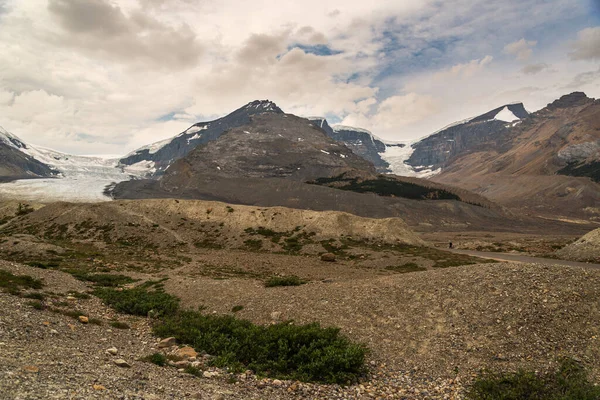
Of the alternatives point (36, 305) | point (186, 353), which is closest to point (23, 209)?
point (36, 305)

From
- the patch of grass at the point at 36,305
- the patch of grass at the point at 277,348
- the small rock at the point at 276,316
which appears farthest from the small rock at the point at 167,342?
the patch of grass at the point at 36,305

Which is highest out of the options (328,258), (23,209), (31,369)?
(23,209)

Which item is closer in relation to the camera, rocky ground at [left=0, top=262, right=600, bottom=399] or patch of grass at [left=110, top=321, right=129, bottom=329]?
rocky ground at [left=0, top=262, right=600, bottom=399]

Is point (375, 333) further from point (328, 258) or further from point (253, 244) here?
point (253, 244)

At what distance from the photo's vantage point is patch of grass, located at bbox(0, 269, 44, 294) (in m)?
24.2

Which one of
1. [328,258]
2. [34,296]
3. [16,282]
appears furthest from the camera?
[328,258]

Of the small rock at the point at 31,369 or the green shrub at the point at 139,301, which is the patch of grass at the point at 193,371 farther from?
the green shrub at the point at 139,301

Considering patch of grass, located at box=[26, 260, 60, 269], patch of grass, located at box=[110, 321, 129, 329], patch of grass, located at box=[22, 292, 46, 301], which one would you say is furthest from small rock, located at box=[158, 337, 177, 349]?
patch of grass, located at box=[26, 260, 60, 269]

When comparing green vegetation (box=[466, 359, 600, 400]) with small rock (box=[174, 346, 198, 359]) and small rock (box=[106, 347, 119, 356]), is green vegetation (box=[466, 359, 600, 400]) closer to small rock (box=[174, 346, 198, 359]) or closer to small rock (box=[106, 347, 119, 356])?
small rock (box=[174, 346, 198, 359])

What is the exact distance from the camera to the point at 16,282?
85.6ft

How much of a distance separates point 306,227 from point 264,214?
15.3m

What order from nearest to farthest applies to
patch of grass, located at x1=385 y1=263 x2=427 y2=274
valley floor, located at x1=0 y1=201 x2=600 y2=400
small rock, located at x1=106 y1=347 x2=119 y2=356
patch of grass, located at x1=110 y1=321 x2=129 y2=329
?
1. valley floor, located at x1=0 y1=201 x2=600 y2=400
2. small rock, located at x1=106 y1=347 x2=119 y2=356
3. patch of grass, located at x1=110 y1=321 x2=129 y2=329
4. patch of grass, located at x1=385 y1=263 x2=427 y2=274

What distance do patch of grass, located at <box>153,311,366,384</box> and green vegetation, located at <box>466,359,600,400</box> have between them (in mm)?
6155

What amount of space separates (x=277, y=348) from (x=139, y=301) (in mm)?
15443
